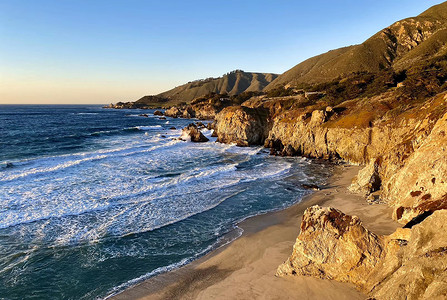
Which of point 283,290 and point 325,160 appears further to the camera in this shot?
point 325,160

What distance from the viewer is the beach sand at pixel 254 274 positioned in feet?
37.1

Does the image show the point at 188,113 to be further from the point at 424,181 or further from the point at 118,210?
the point at 424,181

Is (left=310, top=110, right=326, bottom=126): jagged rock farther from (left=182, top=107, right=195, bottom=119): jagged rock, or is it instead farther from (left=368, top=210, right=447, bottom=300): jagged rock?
(left=182, top=107, right=195, bottom=119): jagged rock

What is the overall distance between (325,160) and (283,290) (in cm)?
3073

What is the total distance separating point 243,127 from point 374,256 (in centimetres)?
4522

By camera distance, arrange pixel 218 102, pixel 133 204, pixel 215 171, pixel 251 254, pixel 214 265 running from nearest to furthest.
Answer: pixel 214 265
pixel 251 254
pixel 133 204
pixel 215 171
pixel 218 102

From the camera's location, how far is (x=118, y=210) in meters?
21.2

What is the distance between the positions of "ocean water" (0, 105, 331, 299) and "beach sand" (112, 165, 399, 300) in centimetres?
87

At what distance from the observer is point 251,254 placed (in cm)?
1496

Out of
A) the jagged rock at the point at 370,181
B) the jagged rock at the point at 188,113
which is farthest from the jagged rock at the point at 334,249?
the jagged rock at the point at 188,113

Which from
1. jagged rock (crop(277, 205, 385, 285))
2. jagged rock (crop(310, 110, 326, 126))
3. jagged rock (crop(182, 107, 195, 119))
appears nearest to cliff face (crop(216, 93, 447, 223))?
jagged rock (crop(310, 110, 326, 126))

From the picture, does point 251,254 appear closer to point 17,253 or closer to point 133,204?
point 133,204

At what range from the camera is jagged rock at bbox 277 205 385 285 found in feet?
34.8

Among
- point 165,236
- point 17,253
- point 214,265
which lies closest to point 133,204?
point 165,236
